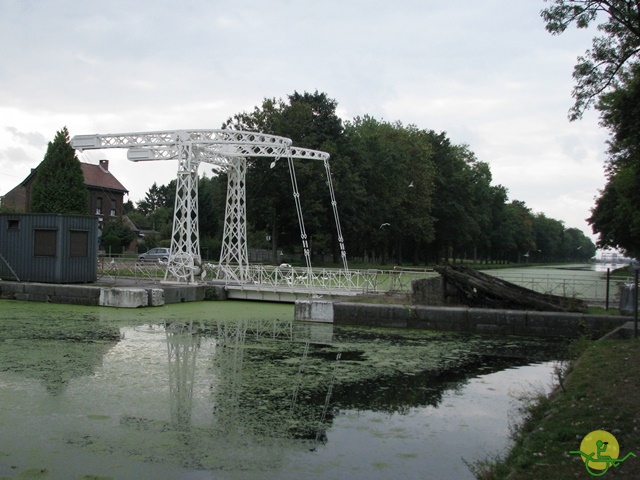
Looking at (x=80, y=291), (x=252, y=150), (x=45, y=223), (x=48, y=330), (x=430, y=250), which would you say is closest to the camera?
(x=48, y=330)

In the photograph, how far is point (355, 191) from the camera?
4284cm

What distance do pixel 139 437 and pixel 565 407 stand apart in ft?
15.1

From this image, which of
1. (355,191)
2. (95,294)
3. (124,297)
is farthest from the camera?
(355,191)

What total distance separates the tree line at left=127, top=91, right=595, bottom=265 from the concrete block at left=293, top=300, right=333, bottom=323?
21473 millimetres

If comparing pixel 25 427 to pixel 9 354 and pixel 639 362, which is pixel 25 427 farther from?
pixel 639 362

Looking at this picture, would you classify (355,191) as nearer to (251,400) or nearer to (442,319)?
(442,319)

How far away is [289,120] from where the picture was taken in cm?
3944

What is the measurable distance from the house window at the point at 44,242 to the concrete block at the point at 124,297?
3.13 m

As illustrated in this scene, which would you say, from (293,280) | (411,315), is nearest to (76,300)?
(293,280)

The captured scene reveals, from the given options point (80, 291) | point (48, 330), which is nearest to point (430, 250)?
point (80, 291)

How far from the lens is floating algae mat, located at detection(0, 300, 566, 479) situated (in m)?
6.04

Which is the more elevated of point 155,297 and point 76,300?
point 155,297

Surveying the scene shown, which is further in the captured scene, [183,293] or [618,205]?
[618,205]

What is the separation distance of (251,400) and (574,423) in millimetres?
4140
